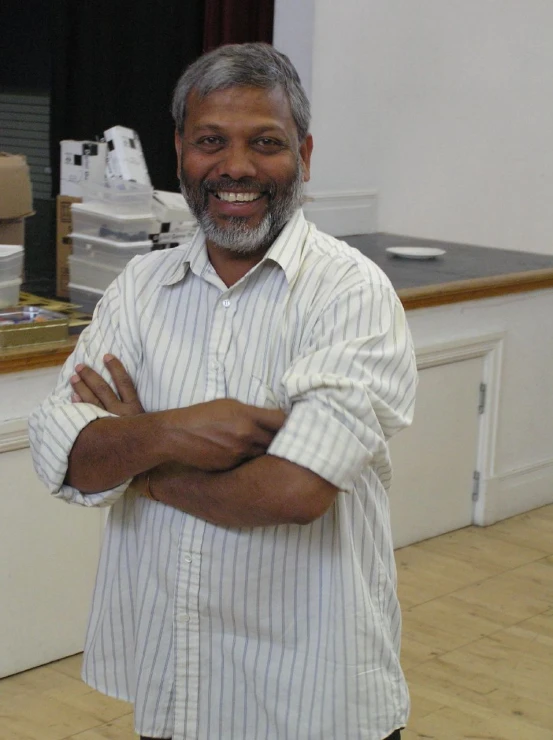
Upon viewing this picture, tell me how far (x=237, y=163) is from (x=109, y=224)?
168 centimetres

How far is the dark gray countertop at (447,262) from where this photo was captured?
12.1 ft

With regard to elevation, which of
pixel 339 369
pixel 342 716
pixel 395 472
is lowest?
pixel 395 472

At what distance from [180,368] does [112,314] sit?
0.49ft

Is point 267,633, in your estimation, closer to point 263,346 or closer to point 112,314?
point 263,346

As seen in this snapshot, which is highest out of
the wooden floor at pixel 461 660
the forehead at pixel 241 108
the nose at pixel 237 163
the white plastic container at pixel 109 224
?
the forehead at pixel 241 108

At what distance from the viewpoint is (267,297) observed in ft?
4.81

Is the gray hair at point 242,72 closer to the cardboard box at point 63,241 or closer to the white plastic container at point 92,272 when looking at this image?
the white plastic container at point 92,272

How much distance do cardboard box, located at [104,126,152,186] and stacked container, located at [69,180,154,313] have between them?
0.04 m

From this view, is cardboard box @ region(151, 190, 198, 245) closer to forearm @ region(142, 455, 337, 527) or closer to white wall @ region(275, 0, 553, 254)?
white wall @ region(275, 0, 553, 254)

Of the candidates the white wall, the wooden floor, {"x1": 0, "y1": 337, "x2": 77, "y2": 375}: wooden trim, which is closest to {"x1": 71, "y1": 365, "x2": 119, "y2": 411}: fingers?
{"x1": 0, "y1": 337, "x2": 77, "y2": 375}: wooden trim

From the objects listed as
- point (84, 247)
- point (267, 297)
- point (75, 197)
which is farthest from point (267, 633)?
point (75, 197)

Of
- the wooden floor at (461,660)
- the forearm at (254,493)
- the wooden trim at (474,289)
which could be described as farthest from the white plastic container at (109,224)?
the forearm at (254,493)

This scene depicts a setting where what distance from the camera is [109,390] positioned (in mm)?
1525

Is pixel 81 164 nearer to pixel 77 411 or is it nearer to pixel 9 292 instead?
pixel 9 292
